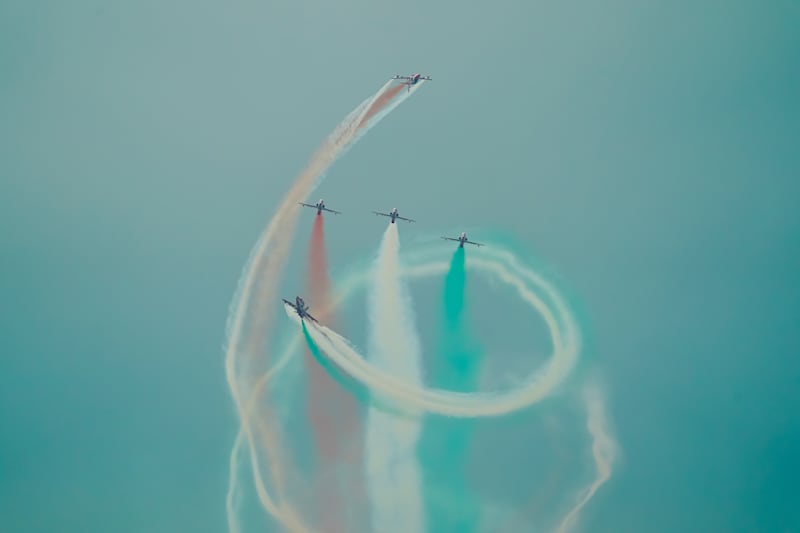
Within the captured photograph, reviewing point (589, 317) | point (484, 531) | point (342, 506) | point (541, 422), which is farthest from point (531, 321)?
point (342, 506)

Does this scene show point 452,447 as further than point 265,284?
No

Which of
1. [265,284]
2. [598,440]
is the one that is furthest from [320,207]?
[598,440]

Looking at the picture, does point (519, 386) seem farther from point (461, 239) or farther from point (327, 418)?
point (327, 418)

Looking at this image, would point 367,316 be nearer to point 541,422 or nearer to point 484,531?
point 541,422

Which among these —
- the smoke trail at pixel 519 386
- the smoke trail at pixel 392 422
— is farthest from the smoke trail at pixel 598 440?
the smoke trail at pixel 392 422

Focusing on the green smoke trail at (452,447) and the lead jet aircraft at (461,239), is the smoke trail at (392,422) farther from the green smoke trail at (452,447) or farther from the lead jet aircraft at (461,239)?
the lead jet aircraft at (461,239)

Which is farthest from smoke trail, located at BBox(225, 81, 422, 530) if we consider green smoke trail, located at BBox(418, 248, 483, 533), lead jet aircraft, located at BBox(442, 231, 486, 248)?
green smoke trail, located at BBox(418, 248, 483, 533)

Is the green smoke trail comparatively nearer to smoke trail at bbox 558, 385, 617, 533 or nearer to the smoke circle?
the smoke circle
